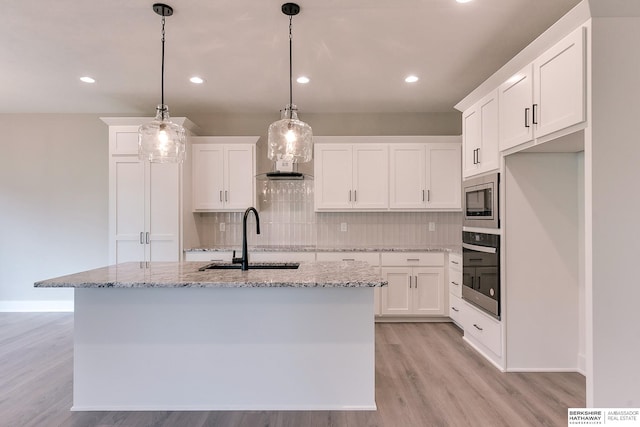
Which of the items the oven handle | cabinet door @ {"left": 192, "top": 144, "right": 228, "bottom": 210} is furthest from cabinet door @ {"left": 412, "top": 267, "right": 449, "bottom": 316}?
cabinet door @ {"left": 192, "top": 144, "right": 228, "bottom": 210}

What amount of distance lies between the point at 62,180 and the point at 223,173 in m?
2.35

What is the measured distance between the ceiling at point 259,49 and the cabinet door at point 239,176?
63cm

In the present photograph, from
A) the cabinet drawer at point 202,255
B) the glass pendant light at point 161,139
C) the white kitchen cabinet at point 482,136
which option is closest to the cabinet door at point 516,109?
the white kitchen cabinet at point 482,136

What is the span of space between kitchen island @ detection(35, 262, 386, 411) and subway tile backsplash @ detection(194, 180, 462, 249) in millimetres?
2439

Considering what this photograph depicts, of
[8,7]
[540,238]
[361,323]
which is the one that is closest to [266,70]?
[8,7]

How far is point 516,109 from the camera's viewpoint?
254cm

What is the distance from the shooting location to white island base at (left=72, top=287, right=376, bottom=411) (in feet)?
7.10

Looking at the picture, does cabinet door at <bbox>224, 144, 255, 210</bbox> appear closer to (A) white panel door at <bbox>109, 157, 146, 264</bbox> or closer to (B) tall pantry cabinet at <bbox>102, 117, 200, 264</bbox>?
(B) tall pantry cabinet at <bbox>102, 117, 200, 264</bbox>

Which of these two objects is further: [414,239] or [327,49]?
[414,239]

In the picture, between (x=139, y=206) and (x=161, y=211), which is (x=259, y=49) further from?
(x=139, y=206)

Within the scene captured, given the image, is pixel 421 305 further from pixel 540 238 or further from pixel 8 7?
pixel 8 7

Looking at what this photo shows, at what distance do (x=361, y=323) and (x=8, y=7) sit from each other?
3189 mm

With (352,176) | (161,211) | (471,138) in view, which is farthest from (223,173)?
(471,138)

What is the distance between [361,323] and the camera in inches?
85.0
